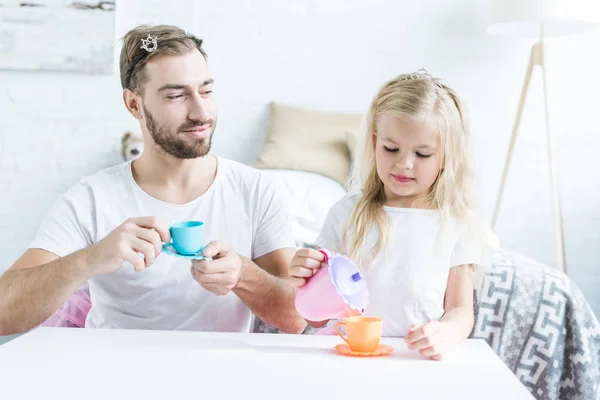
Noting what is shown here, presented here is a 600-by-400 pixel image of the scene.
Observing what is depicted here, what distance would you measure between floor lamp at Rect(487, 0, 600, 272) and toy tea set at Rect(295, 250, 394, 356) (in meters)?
2.20

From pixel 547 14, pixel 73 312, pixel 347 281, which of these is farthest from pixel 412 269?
pixel 547 14

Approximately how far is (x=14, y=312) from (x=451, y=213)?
3.09 feet

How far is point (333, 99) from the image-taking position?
3.80 m

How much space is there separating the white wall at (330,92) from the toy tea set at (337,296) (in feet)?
8.33

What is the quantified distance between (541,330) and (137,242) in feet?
3.32

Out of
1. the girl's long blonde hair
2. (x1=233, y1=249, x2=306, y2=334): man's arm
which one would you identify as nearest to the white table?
(x1=233, y1=249, x2=306, y2=334): man's arm

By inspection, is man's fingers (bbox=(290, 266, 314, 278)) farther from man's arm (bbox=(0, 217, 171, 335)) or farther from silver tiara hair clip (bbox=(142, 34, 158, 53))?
silver tiara hair clip (bbox=(142, 34, 158, 53))

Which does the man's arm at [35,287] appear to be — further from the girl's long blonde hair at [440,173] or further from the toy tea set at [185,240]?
the girl's long blonde hair at [440,173]

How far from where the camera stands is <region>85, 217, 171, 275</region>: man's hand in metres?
1.30

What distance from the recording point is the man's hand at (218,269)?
4.57 ft

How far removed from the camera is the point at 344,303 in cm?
127

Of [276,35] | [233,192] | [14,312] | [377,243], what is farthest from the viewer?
[276,35]

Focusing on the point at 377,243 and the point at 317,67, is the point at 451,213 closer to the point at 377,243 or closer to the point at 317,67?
the point at 377,243

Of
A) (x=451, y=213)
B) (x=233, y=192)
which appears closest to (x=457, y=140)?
(x=451, y=213)
